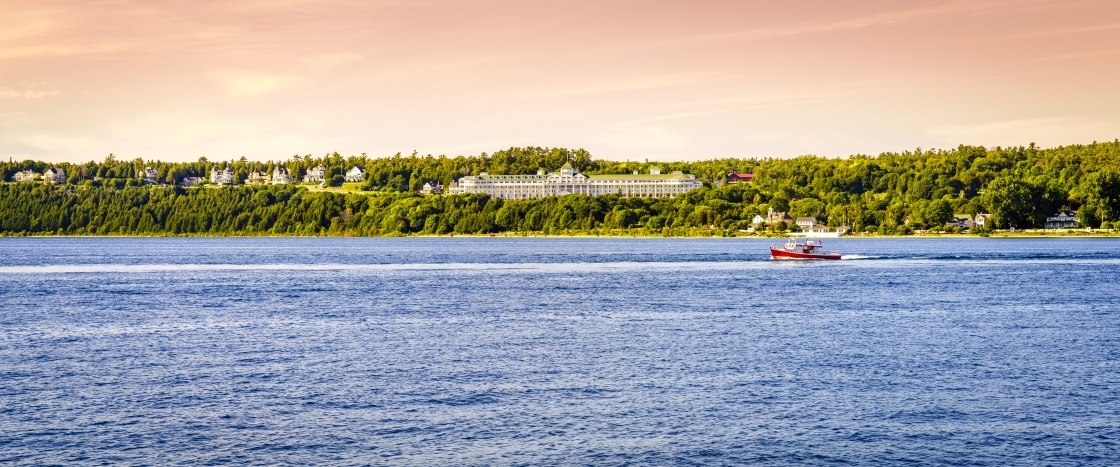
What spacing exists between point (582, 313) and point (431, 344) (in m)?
12.7

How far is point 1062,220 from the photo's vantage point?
188m

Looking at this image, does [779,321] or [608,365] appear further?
[779,321]

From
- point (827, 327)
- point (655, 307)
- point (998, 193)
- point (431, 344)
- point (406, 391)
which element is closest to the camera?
point (406, 391)

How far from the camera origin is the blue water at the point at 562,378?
21.7 metres

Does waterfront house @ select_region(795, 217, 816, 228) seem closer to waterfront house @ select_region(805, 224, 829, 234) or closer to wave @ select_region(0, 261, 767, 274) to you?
waterfront house @ select_region(805, 224, 829, 234)

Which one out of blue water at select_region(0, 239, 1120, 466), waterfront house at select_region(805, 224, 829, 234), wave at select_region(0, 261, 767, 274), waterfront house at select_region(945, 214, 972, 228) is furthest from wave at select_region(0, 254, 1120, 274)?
waterfront house at select_region(945, 214, 972, 228)

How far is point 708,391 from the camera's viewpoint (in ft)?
89.9

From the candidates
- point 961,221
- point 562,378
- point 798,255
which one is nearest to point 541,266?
point 798,255

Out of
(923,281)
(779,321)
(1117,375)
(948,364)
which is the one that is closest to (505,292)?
(779,321)

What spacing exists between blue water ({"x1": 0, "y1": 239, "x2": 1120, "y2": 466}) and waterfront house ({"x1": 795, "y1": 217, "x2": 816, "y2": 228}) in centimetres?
13322

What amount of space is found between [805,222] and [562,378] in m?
171

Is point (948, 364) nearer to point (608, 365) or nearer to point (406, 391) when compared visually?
point (608, 365)

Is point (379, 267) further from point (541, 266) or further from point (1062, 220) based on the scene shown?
point (1062, 220)

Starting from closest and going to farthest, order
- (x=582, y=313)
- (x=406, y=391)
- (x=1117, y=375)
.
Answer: (x=406, y=391)
(x=1117, y=375)
(x=582, y=313)
